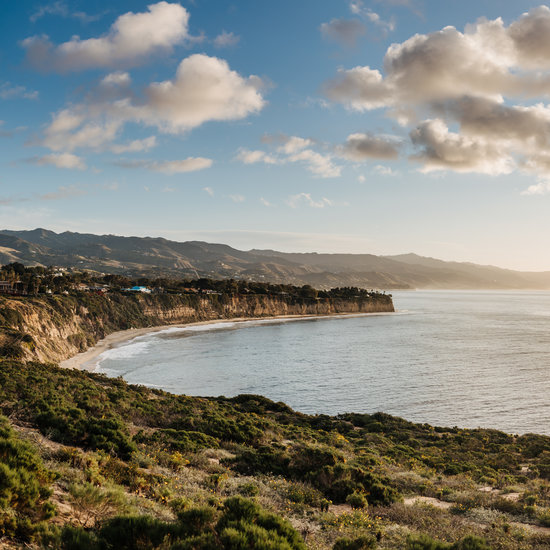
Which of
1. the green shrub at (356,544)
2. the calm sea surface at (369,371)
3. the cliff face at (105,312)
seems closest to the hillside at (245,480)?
the green shrub at (356,544)

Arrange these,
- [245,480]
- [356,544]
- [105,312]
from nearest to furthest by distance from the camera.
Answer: [356,544], [245,480], [105,312]

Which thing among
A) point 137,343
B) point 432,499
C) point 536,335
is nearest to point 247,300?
point 137,343

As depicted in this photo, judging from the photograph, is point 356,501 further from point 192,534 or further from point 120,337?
point 120,337

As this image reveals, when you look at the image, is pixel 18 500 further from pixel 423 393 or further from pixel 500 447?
pixel 423 393

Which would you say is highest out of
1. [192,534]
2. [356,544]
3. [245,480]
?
[192,534]

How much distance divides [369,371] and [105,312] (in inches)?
2677

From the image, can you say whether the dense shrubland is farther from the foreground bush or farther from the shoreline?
the shoreline

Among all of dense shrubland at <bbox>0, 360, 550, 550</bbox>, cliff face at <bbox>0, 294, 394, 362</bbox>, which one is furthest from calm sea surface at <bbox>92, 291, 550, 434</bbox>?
dense shrubland at <bbox>0, 360, 550, 550</bbox>

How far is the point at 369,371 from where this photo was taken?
5978 cm

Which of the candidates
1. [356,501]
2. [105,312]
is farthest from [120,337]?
[356,501]

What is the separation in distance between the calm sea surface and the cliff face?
28.6 feet

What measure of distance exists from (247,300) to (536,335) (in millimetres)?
94211

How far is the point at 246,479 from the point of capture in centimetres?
1413

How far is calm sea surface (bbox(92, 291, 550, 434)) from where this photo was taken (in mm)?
40625
